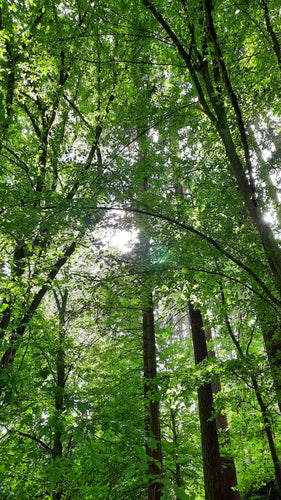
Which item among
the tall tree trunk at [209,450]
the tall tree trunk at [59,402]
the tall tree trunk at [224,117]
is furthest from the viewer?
the tall tree trunk at [209,450]

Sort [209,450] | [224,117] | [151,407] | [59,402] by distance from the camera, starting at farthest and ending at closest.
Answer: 1. [151,407]
2. [209,450]
3. [59,402]
4. [224,117]

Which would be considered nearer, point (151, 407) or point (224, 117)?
point (224, 117)

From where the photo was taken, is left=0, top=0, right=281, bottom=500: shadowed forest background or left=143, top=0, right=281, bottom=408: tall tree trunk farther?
left=0, top=0, right=281, bottom=500: shadowed forest background

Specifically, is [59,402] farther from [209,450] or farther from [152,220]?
[152,220]

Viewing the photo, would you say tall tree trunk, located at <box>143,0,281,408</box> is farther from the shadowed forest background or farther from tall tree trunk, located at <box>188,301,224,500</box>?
tall tree trunk, located at <box>188,301,224,500</box>

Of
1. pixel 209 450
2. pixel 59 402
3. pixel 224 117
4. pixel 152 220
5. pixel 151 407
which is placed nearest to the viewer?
pixel 224 117

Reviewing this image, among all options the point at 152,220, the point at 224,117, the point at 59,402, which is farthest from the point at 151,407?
the point at 224,117

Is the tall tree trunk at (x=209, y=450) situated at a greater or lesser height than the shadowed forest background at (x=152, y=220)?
lesser

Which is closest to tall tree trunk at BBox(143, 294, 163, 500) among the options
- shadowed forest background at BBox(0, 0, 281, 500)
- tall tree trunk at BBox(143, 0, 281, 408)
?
shadowed forest background at BBox(0, 0, 281, 500)

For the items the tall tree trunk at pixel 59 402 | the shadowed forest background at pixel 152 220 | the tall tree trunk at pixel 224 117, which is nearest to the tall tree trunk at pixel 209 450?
the shadowed forest background at pixel 152 220

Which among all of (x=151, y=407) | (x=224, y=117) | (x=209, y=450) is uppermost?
(x=224, y=117)

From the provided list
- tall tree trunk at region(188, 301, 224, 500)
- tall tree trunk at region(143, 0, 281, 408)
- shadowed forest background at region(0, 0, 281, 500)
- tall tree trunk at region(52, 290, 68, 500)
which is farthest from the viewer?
tall tree trunk at region(188, 301, 224, 500)

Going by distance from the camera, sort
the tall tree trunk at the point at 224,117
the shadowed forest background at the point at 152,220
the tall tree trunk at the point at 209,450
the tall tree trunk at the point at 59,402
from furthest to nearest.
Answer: the tall tree trunk at the point at 209,450
the shadowed forest background at the point at 152,220
the tall tree trunk at the point at 224,117
the tall tree trunk at the point at 59,402

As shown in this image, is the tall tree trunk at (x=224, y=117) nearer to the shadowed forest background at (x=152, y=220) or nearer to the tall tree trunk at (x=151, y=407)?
the shadowed forest background at (x=152, y=220)
